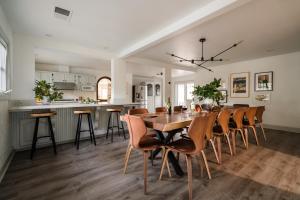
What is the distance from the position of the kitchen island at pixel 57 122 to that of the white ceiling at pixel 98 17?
158 cm

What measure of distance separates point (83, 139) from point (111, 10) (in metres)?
3.05

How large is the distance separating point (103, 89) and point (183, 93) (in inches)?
184

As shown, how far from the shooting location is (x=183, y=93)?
9.38 meters

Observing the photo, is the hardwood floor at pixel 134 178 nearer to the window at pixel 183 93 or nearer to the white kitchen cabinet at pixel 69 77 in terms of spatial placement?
the white kitchen cabinet at pixel 69 77

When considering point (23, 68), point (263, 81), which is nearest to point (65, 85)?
point (23, 68)

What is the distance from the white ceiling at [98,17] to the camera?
91.1 inches

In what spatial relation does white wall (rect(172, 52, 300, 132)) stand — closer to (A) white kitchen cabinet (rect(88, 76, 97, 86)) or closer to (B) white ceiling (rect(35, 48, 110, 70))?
(B) white ceiling (rect(35, 48, 110, 70))

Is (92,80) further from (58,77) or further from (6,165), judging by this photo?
(6,165)

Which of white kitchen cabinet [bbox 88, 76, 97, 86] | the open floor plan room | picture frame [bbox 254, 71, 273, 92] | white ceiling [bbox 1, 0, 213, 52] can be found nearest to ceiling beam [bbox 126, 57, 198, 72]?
the open floor plan room

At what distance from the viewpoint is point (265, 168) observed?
2.36 m

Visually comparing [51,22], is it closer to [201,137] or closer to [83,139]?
[83,139]

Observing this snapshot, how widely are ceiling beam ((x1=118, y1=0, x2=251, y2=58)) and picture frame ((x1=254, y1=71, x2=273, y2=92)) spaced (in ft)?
14.0

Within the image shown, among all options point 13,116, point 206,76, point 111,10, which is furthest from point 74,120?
point 206,76

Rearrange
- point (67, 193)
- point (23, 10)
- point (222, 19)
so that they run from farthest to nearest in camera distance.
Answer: point (222, 19)
point (23, 10)
point (67, 193)
